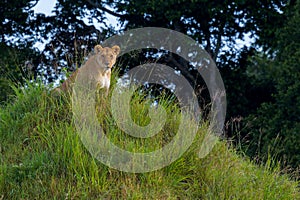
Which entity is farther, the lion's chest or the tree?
the tree

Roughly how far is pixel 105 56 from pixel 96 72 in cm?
26

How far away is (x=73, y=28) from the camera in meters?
18.4

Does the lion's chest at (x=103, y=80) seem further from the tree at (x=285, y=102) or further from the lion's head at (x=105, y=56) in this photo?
the tree at (x=285, y=102)

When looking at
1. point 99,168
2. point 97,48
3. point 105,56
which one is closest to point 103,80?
point 105,56

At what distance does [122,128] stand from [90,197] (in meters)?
1.15

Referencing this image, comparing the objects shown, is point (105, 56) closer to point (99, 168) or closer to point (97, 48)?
point (97, 48)

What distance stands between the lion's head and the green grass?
505mm

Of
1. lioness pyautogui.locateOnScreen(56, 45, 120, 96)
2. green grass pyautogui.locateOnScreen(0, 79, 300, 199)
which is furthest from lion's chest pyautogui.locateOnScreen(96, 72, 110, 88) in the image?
green grass pyautogui.locateOnScreen(0, 79, 300, 199)

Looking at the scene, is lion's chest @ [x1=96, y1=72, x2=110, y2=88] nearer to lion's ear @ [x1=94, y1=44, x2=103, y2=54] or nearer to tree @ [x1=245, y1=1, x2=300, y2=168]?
lion's ear @ [x1=94, y1=44, x2=103, y2=54]

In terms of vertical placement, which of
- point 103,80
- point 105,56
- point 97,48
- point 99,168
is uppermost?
point 97,48

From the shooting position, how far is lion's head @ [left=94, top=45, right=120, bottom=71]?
6977 mm

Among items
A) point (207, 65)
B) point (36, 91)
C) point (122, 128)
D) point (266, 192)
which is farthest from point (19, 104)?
point (207, 65)

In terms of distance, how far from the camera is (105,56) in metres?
7.05

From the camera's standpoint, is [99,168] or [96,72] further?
[96,72]
